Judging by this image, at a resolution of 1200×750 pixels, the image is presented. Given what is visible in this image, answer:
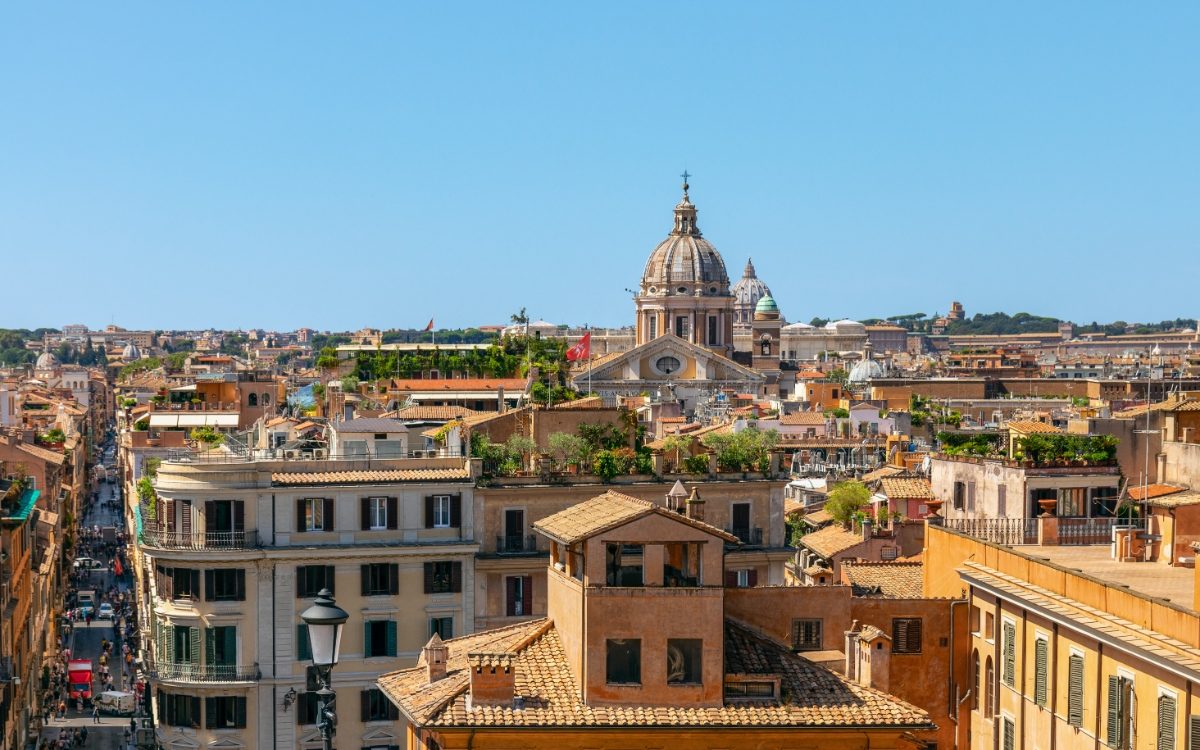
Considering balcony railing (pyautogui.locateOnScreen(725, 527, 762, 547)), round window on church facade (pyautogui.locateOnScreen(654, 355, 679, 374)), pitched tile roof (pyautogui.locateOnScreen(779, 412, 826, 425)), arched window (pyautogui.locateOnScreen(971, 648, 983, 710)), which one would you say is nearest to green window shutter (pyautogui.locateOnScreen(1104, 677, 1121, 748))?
arched window (pyautogui.locateOnScreen(971, 648, 983, 710))

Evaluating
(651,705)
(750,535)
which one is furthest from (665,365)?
A: (651,705)

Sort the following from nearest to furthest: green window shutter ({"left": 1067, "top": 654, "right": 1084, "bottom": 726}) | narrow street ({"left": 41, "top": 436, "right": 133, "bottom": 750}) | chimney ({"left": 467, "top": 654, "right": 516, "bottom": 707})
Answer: chimney ({"left": 467, "top": 654, "right": 516, "bottom": 707}) → green window shutter ({"left": 1067, "top": 654, "right": 1084, "bottom": 726}) → narrow street ({"left": 41, "top": 436, "right": 133, "bottom": 750})

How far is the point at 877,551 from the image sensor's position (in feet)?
153

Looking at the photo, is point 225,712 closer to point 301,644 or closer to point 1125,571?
point 301,644

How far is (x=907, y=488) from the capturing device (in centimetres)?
5225

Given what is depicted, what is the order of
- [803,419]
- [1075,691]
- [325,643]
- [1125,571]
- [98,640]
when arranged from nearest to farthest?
[325,643]
[1075,691]
[1125,571]
[98,640]
[803,419]

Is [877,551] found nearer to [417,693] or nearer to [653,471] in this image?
[653,471]

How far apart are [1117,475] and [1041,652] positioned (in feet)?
39.5

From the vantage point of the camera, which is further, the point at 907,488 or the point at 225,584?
the point at 907,488

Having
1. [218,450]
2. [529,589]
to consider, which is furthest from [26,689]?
[529,589]

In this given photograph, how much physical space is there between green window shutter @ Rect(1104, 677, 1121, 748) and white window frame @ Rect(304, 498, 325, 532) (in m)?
18.4

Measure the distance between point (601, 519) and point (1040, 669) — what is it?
6.65 meters

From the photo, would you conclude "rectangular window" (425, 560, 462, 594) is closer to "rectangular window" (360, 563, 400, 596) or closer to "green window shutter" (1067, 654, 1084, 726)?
"rectangular window" (360, 563, 400, 596)

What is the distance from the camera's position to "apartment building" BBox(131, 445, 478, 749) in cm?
3916
